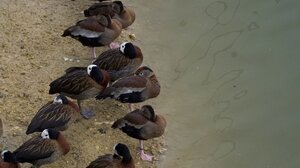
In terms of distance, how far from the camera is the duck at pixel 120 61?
7.85 m

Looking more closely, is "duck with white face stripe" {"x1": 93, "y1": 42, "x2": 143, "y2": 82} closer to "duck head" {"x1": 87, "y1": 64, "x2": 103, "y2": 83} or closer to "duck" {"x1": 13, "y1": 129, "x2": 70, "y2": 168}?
"duck head" {"x1": 87, "y1": 64, "x2": 103, "y2": 83}

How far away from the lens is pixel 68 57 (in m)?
8.46

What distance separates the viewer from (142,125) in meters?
7.05

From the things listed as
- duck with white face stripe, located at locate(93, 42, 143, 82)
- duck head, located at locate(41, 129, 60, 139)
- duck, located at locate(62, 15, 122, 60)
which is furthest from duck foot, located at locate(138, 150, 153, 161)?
duck, located at locate(62, 15, 122, 60)

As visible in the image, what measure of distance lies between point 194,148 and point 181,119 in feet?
1.68

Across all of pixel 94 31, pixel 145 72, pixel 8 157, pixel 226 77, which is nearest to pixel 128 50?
pixel 145 72

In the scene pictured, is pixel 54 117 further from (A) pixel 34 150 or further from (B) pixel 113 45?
(B) pixel 113 45

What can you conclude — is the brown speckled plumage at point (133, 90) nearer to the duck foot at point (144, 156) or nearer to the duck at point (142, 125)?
the duck at point (142, 125)

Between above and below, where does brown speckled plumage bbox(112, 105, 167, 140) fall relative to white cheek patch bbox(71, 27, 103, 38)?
below

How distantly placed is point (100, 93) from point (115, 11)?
1.70 metres

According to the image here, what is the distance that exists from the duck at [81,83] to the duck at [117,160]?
3.53 ft

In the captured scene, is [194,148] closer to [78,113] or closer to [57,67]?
[78,113]

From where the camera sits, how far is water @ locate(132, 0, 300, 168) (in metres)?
7.39

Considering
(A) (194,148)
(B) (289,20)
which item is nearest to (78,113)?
(A) (194,148)
